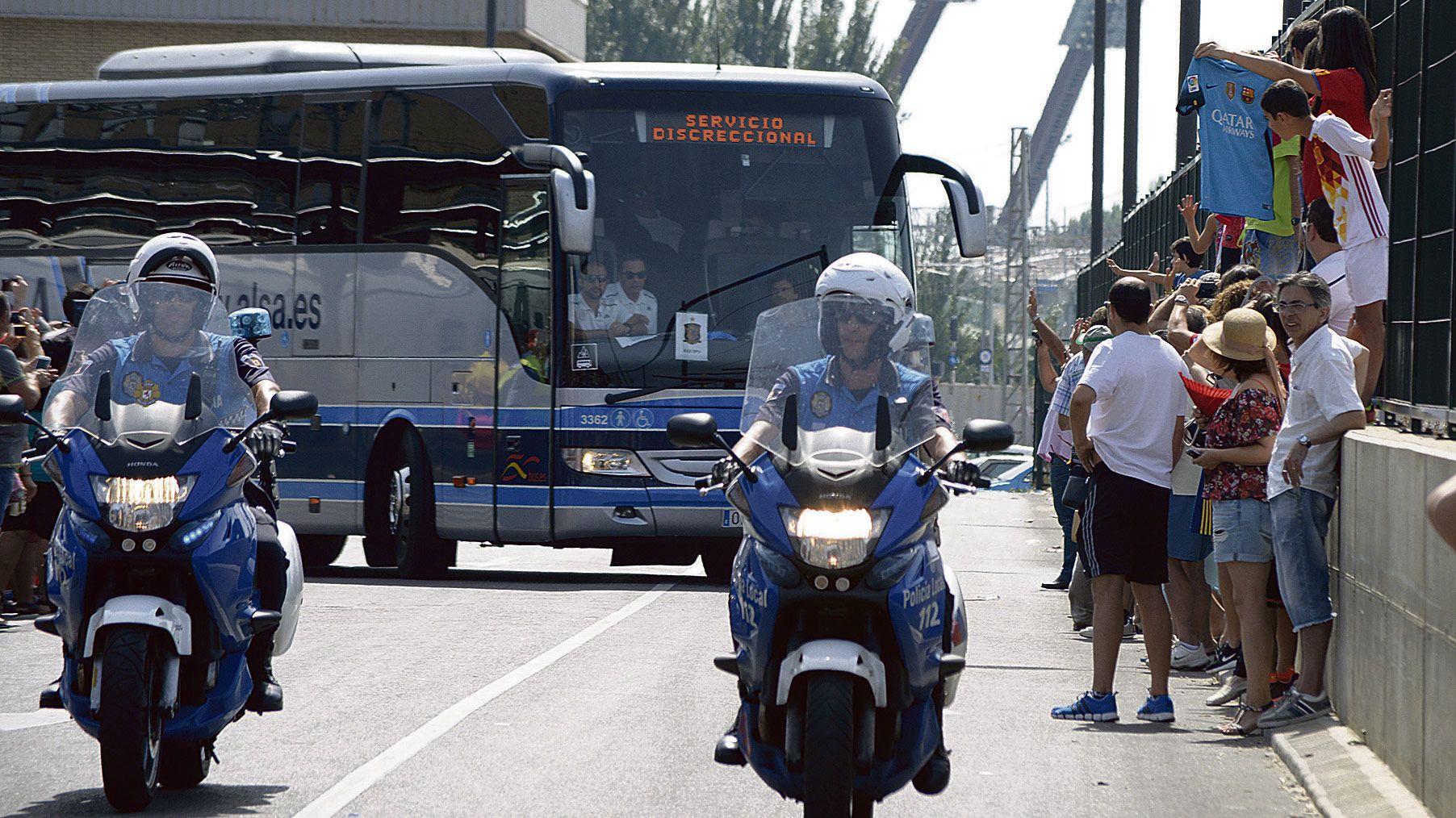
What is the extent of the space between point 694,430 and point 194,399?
186 cm

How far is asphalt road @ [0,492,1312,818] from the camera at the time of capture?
694 centimetres

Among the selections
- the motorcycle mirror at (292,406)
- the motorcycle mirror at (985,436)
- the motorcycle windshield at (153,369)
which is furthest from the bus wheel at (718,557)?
the motorcycle mirror at (985,436)

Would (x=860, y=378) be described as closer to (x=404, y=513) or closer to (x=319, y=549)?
(x=404, y=513)

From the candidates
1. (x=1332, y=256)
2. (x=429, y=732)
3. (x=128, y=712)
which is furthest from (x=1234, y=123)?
(x=128, y=712)

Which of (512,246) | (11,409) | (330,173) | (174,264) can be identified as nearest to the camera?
(11,409)

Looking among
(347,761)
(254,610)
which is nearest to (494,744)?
(347,761)

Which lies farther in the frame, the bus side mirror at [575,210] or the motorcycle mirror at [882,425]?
the bus side mirror at [575,210]

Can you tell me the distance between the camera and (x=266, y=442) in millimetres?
6953

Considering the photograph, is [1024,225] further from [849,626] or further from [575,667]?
[849,626]

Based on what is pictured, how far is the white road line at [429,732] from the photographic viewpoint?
267 inches

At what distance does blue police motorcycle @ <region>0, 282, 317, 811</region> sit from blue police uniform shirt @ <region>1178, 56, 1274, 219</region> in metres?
7.13

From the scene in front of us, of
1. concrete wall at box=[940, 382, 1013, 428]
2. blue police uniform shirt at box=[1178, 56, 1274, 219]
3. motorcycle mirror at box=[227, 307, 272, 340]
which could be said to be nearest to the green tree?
concrete wall at box=[940, 382, 1013, 428]

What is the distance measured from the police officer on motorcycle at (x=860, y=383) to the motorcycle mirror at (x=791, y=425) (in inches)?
0.9

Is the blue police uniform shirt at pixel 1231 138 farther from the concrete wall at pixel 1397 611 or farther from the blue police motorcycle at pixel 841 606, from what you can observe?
the blue police motorcycle at pixel 841 606
